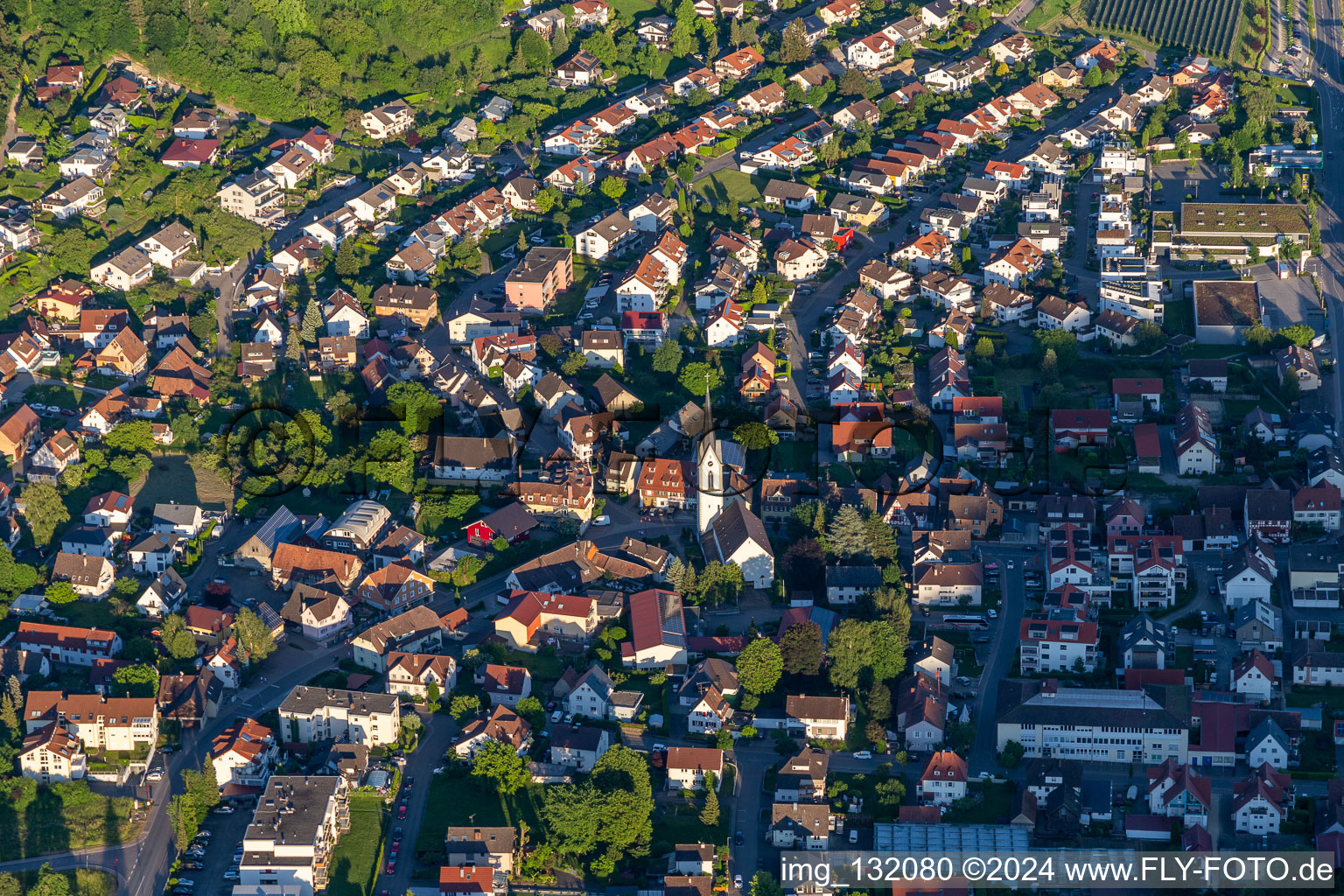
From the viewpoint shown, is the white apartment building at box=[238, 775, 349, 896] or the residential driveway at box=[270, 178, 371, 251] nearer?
the white apartment building at box=[238, 775, 349, 896]

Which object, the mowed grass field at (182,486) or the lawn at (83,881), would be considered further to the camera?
the mowed grass field at (182,486)

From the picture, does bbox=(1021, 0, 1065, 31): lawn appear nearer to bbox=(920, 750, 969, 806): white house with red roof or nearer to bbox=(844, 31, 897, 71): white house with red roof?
bbox=(844, 31, 897, 71): white house with red roof

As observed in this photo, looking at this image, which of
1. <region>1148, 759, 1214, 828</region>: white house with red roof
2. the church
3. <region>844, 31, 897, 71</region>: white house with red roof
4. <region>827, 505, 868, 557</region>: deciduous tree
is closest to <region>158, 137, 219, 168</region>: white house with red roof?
the church

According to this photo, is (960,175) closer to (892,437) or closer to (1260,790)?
(892,437)

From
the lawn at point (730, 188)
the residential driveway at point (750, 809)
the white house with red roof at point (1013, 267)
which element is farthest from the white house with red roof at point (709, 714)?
the lawn at point (730, 188)

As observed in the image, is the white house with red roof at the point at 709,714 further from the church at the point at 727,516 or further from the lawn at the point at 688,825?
the church at the point at 727,516

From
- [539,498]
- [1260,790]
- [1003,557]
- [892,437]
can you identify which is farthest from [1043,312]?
[1260,790]

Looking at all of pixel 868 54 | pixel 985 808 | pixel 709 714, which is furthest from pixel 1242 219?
pixel 709 714
